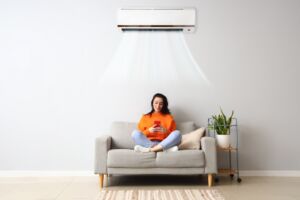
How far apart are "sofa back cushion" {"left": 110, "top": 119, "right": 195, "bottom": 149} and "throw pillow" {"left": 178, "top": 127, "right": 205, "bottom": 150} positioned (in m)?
0.19

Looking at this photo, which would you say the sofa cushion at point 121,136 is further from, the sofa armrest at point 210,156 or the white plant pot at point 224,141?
the white plant pot at point 224,141

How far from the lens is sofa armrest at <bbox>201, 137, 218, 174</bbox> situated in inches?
152

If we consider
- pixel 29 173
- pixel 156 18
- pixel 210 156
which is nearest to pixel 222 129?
pixel 210 156

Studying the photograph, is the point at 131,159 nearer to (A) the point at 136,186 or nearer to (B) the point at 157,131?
(A) the point at 136,186

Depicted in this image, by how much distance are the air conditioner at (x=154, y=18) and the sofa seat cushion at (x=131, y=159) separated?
1.71m

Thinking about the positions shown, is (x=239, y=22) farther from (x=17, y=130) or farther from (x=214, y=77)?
(x=17, y=130)

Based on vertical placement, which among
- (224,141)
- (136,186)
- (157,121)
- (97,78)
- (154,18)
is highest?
(154,18)

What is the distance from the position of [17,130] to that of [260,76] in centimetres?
320

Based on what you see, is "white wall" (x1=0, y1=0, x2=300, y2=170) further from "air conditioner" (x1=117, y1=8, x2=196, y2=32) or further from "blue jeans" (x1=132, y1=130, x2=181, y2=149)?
"blue jeans" (x1=132, y1=130, x2=181, y2=149)

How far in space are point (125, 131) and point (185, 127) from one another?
0.74 meters

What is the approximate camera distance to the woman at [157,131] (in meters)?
3.95

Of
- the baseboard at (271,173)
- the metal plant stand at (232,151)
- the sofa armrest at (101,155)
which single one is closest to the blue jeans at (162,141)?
the sofa armrest at (101,155)

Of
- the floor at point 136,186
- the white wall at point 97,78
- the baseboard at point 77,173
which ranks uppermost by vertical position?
the white wall at point 97,78

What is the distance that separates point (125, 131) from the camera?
14.3ft
